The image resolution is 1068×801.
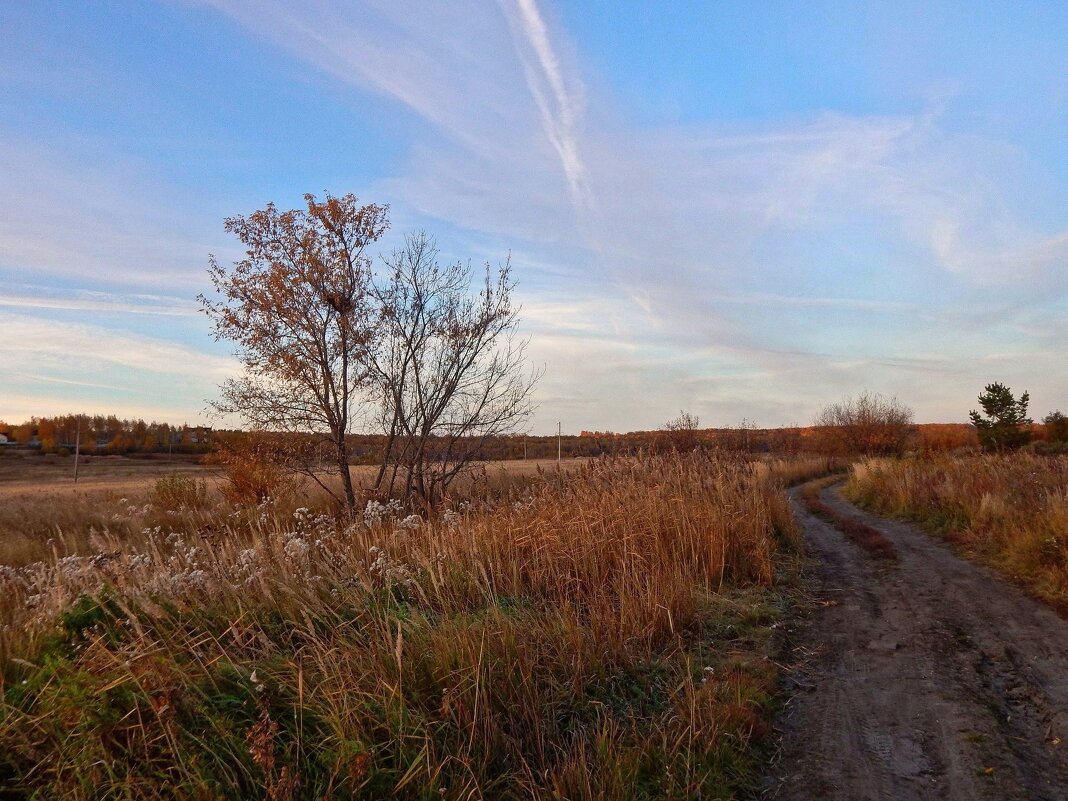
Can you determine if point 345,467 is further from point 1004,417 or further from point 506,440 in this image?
point 1004,417

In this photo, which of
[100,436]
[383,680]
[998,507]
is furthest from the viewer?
[100,436]

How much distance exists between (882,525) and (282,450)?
41.5 feet

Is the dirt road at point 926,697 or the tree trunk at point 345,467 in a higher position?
the tree trunk at point 345,467

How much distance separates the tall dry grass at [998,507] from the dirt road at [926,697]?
0.79 m

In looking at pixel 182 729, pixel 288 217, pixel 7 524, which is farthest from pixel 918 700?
pixel 7 524

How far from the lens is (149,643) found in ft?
13.5

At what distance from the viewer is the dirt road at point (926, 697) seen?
3883mm

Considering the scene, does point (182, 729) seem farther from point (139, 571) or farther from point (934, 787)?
point (934, 787)

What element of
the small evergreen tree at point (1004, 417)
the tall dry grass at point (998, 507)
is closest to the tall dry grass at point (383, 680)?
the tall dry grass at point (998, 507)

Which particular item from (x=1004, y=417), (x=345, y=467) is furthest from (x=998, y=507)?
(x=1004, y=417)

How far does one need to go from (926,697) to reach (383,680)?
3.82 m

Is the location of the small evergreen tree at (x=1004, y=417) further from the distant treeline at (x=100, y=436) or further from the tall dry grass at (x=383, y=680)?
the distant treeline at (x=100, y=436)

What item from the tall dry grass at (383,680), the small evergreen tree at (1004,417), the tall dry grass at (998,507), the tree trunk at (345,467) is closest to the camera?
the tall dry grass at (383,680)

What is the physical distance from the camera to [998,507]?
11633 mm
